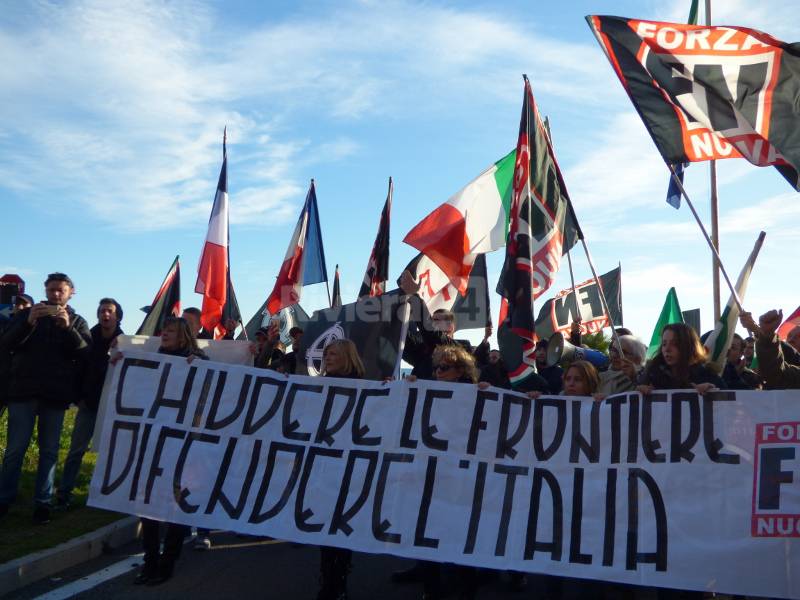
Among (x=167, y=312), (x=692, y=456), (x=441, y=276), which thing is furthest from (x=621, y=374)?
(x=167, y=312)

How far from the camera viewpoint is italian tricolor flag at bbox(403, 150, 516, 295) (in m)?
8.16

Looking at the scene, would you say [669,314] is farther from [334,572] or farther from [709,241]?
[334,572]

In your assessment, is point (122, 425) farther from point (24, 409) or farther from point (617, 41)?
point (617, 41)

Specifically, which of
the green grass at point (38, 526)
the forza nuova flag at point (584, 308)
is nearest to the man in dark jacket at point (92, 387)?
the green grass at point (38, 526)

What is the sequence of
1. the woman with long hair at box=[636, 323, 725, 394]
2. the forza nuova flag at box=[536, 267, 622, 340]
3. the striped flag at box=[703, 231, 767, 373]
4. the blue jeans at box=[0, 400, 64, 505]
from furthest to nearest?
1. the forza nuova flag at box=[536, 267, 622, 340]
2. the blue jeans at box=[0, 400, 64, 505]
3. the striped flag at box=[703, 231, 767, 373]
4. the woman with long hair at box=[636, 323, 725, 394]

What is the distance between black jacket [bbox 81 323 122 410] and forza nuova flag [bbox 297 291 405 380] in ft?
5.47

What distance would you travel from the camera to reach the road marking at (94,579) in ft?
16.1

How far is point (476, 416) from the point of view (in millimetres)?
5250

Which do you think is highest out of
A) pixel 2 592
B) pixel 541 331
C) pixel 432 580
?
pixel 541 331

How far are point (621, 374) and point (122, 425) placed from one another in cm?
359

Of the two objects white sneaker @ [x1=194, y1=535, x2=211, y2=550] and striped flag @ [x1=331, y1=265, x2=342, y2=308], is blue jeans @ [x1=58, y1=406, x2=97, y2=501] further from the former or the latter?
striped flag @ [x1=331, y1=265, x2=342, y2=308]

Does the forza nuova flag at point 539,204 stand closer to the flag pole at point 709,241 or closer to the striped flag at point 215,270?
the flag pole at point 709,241

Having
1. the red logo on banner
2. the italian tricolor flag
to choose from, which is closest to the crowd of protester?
the red logo on banner

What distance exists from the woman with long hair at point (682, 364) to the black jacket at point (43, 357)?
4.37 m
